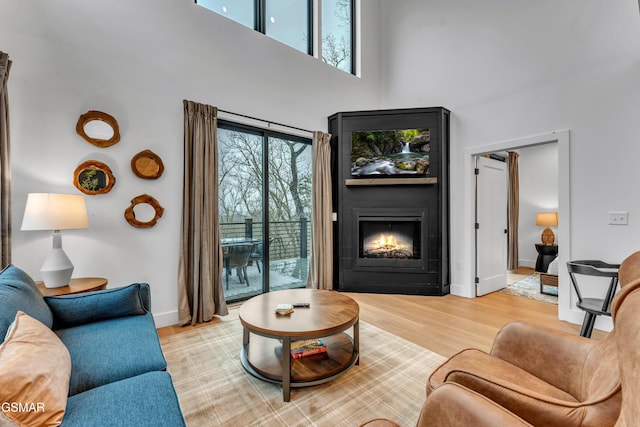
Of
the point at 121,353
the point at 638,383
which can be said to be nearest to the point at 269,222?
the point at 121,353

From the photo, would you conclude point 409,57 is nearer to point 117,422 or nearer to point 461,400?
point 461,400

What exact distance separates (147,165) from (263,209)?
1444 mm

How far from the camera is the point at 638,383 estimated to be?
0.62m

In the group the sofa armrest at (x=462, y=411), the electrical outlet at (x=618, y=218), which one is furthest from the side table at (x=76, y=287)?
the electrical outlet at (x=618, y=218)

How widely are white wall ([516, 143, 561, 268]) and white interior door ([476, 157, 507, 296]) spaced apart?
216 centimetres

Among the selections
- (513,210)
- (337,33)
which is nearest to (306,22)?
(337,33)

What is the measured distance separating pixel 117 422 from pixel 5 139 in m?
2.44

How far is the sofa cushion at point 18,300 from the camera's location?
1.33 meters

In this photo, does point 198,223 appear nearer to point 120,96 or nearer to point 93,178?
point 93,178

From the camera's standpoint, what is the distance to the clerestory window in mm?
3854

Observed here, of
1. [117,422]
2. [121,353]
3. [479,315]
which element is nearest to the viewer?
[117,422]

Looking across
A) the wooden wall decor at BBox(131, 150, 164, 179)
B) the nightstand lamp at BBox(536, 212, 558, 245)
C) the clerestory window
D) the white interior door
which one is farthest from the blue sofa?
the nightstand lamp at BBox(536, 212, 558, 245)

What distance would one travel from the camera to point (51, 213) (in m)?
2.13

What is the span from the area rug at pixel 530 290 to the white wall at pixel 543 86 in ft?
2.81
